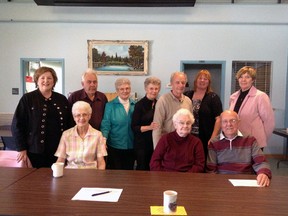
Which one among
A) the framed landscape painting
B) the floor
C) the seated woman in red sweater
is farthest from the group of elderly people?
the framed landscape painting

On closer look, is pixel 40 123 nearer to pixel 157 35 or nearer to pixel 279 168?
pixel 157 35

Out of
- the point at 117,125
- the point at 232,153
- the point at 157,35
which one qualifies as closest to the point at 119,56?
the point at 157,35

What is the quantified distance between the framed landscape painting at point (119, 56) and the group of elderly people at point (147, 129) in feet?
9.62

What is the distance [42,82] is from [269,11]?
492cm

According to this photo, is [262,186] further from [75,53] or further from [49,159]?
[75,53]

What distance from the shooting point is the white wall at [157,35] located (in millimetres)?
5758

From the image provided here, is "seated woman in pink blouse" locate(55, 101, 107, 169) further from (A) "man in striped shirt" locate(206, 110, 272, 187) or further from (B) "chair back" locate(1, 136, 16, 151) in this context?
(B) "chair back" locate(1, 136, 16, 151)

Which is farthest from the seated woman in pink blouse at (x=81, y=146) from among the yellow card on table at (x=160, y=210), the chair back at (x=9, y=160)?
the yellow card on table at (x=160, y=210)

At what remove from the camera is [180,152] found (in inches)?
94.5

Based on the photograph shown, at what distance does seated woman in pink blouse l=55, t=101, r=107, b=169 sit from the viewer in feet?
7.99

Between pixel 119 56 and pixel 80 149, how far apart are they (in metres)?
3.79

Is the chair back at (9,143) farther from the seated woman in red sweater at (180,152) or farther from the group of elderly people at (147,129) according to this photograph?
the seated woman in red sweater at (180,152)

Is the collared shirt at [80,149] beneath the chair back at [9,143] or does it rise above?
above

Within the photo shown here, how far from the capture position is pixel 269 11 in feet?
18.7
